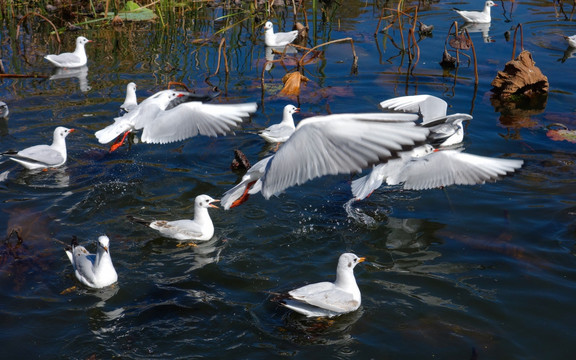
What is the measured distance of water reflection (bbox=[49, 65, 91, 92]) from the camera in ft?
40.4

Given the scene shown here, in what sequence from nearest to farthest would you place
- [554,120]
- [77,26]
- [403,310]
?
1. [403,310]
2. [554,120]
3. [77,26]

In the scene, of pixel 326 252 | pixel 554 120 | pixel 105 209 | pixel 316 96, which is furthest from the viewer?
pixel 316 96

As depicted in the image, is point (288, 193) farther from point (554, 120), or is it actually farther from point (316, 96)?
point (554, 120)

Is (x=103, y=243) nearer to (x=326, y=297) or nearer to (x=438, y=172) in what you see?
(x=326, y=297)

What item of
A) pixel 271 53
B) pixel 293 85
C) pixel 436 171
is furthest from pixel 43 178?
pixel 271 53

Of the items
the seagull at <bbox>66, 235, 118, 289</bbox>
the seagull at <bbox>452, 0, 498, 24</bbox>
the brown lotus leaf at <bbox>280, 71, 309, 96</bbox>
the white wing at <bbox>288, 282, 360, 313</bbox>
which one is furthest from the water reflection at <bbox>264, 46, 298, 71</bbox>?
the white wing at <bbox>288, 282, 360, 313</bbox>

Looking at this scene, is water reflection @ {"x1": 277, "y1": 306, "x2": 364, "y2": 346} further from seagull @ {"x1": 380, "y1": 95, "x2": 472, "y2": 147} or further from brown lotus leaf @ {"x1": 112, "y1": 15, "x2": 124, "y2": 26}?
brown lotus leaf @ {"x1": 112, "y1": 15, "x2": 124, "y2": 26}

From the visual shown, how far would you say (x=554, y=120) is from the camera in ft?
33.9

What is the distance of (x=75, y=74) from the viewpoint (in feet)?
41.9

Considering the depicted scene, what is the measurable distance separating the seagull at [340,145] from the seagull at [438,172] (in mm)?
1836

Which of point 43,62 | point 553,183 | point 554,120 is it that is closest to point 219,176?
point 553,183

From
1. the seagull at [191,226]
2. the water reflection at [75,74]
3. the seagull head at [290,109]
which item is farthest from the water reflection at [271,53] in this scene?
the seagull at [191,226]

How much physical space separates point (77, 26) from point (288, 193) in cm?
Answer: 941

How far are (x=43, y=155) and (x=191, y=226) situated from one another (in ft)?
9.05
